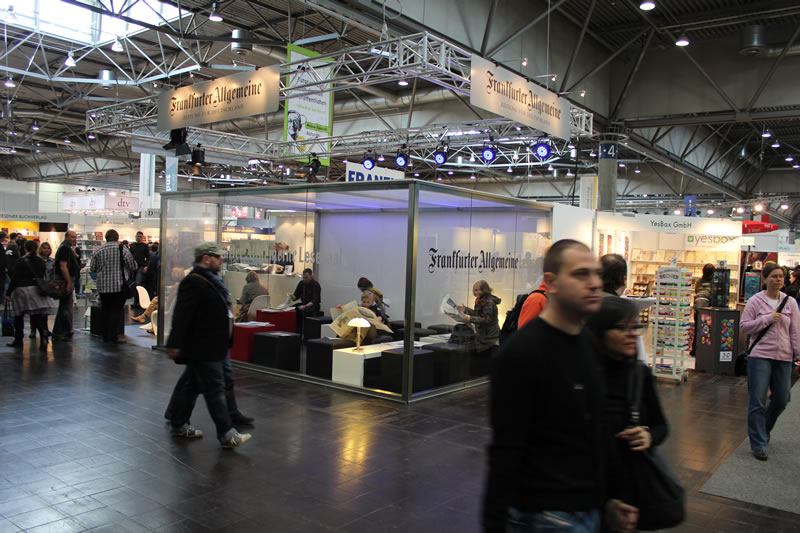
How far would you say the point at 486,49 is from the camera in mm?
9594

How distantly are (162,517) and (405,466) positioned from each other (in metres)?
1.75

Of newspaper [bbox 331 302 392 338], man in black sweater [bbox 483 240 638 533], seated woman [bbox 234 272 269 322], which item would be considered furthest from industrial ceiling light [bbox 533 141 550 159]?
man in black sweater [bbox 483 240 638 533]

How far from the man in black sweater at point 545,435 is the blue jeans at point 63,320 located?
9677 millimetres

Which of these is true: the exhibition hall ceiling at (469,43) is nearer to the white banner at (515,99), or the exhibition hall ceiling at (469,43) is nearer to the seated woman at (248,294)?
the white banner at (515,99)

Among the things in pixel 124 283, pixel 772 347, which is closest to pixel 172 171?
pixel 124 283

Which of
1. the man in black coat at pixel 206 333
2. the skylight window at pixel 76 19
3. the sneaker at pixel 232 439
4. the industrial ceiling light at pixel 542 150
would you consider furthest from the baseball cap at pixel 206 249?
the industrial ceiling light at pixel 542 150

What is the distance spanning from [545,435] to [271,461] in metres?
3.46

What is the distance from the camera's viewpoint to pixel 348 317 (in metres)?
7.58

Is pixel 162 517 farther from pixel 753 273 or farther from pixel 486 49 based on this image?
pixel 753 273

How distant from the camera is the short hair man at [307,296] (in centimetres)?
789

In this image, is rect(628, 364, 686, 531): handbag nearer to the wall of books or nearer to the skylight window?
the wall of books

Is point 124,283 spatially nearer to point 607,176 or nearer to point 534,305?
point 534,305

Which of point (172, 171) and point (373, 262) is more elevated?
point (172, 171)

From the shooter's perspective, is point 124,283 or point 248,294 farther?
point 124,283
